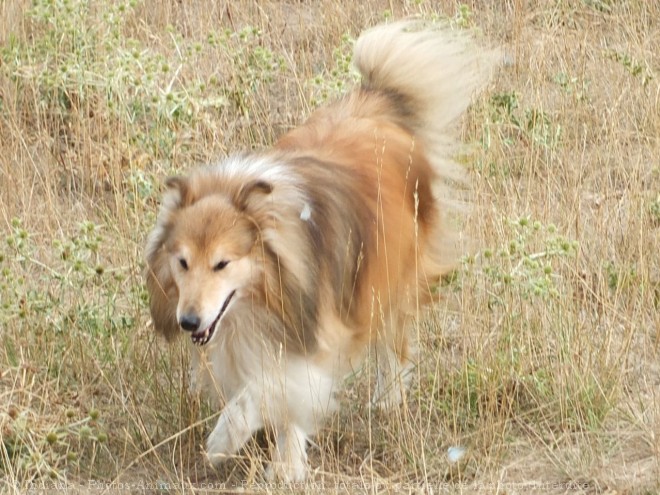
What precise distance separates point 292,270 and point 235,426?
60cm

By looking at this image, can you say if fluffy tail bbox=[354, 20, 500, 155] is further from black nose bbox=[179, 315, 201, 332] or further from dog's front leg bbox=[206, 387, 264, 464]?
black nose bbox=[179, 315, 201, 332]

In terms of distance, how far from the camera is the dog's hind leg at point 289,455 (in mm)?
4348

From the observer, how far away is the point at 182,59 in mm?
6852

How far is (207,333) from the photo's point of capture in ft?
13.3

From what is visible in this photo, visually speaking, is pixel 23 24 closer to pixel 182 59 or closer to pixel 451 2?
pixel 182 59

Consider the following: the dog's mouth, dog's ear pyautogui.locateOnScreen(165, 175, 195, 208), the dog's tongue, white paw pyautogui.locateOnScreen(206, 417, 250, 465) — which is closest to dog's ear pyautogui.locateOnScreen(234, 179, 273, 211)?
dog's ear pyautogui.locateOnScreen(165, 175, 195, 208)

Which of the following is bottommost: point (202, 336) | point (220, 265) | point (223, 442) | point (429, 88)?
point (223, 442)

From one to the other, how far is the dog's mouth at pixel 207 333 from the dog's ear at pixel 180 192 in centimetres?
42

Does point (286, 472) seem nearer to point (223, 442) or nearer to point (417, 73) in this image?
point (223, 442)

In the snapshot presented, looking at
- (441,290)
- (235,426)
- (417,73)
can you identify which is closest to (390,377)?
(441,290)

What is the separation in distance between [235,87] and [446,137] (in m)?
1.97

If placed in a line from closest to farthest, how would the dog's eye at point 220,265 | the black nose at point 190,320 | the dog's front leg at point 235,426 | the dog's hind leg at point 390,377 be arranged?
1. the black nose at point 190,320
2. the dog's eye at point 220,265
3. the dog's front leg at point 235,426
4. the dog's hind leg at point 390,377

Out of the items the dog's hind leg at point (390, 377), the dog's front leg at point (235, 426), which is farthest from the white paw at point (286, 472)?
the dog's hind leg at point (390, 377)

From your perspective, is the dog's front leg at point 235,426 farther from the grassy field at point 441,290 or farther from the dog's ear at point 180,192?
the dog's ear at point 180,192
